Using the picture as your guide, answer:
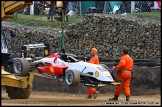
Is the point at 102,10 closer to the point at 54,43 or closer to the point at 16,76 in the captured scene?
the point at 54,43

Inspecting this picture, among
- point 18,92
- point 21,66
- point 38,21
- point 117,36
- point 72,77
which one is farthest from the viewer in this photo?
point 38,21

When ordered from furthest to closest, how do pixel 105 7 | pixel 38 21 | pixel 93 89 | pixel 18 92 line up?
pixel 38 21
pixel 105 7
pixel 93 89
pixel 18 92

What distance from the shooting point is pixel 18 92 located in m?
19.6

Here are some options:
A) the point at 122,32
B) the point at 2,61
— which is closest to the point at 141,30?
the point at 122,32

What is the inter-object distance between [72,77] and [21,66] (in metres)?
1.66

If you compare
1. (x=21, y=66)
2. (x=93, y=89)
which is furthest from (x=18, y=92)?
(x=93, y=89)

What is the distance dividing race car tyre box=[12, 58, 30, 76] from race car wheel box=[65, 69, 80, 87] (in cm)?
122

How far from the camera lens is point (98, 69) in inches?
714

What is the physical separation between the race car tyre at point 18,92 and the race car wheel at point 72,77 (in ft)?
7.58

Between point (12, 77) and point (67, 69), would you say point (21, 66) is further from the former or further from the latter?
point (67, 69)

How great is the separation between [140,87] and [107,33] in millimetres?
6695

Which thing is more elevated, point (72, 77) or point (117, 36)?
point (117, 36)

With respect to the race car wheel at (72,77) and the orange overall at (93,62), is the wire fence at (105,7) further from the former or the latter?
the race car wheel at (72,77)

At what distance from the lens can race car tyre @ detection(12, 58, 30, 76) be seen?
58.1 ft
